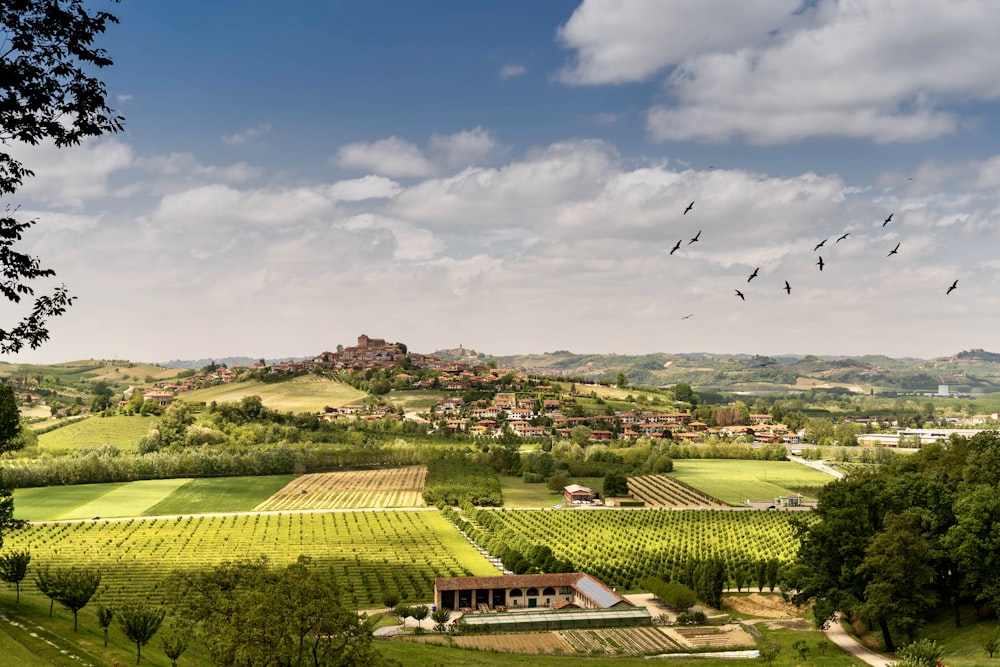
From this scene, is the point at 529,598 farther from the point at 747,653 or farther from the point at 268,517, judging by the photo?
the point at 268,517

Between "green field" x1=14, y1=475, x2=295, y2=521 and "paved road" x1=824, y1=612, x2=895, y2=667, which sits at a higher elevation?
"paved road" x1=824, y1=612, x2=895, y2=667

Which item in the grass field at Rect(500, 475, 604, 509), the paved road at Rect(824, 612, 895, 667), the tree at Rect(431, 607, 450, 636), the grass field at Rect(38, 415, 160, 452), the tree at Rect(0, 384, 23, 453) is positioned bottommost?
the grass field at Rect(500, 475, 604, 509)

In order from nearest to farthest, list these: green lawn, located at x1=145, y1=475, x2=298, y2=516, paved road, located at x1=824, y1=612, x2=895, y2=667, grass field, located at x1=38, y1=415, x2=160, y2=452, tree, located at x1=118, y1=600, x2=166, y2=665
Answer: tree, located at x1=118, y1=600, x2=166, y2=665, paved road, located at x1=824, y1=612, x2=895, y2=667, green lawn, located at x1=145, y1=475, x2=298, y2=516, grass field, located at x1=38, y1=415, x2=160, y2=452

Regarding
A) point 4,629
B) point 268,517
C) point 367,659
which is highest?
point 367,659

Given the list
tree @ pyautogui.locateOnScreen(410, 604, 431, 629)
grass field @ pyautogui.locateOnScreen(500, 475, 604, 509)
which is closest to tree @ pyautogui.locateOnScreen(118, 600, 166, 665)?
tree @ pyautogui.locateOnScreen(410, 604, 431, 629)

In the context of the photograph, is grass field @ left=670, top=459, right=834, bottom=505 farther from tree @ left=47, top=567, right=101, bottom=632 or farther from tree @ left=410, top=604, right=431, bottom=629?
tree @ left=47, top=567, right=101, bottom=632

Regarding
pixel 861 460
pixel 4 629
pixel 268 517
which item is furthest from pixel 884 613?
pixel 861 460
